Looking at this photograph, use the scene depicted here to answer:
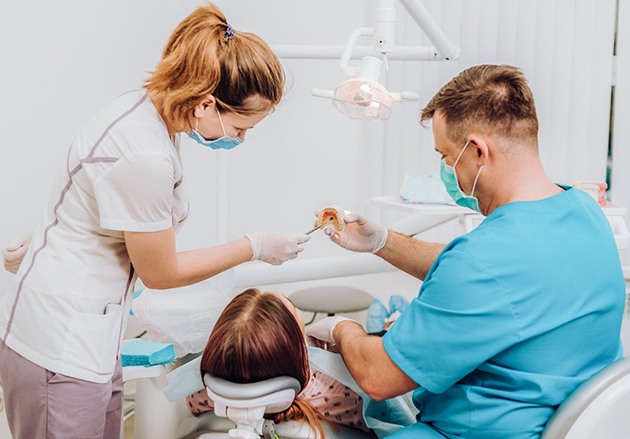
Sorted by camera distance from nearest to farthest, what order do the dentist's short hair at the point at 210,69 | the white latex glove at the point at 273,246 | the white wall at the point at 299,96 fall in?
the dentist's short hair at the point at 210,69 → the white latex glove at the point at 273,246 → the white wall at the point at 299,96

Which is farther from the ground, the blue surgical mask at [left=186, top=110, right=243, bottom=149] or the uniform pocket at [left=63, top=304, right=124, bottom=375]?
the blue surgical mask at [left=186, top=110, right=243, bottom=149]

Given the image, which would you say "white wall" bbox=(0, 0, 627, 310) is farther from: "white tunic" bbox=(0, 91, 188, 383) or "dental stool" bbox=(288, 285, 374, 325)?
"white tunic" bbox=(0, 91, 188, 383)

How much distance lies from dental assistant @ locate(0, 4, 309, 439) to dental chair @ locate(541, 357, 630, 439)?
26.8 inches

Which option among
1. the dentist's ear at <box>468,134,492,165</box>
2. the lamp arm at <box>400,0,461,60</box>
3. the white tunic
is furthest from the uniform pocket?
the lamp arm at <box>400,0,461,60</box>

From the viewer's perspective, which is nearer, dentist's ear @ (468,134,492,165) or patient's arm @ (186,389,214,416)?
dentist's ear @ (468,134,492,165)

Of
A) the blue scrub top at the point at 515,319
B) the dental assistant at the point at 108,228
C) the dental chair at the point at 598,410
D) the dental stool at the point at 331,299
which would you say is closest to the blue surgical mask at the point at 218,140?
the dental assistant at the point at 108,228

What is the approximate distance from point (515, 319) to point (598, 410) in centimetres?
18

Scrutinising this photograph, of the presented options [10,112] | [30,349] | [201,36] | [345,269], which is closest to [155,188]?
[201,36]

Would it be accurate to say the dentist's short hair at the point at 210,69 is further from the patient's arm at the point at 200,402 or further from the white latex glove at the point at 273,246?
the patient's arm at the point at 200,402

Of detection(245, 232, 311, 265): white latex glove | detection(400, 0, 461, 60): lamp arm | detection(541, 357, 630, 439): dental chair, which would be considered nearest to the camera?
detection(541, 357, 630, 439): dental chair

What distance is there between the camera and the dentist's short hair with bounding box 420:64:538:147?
1.20 m

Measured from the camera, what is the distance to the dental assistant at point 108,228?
1123 mm

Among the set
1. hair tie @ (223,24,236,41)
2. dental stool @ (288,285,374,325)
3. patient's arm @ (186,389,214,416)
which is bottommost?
dental stool @ (288,285,374,325)

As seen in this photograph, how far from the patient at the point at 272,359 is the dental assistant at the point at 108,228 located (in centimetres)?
17
